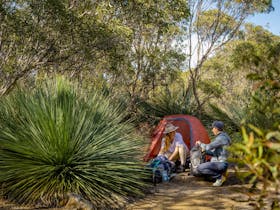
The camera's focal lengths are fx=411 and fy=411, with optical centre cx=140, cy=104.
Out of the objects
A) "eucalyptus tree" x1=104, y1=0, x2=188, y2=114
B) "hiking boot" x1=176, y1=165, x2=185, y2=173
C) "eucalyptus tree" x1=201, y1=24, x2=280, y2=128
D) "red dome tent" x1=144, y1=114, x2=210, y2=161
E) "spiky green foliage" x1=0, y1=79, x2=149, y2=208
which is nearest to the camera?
"spiky green foliage" x1=0, y1=79, x2=149, y2=208

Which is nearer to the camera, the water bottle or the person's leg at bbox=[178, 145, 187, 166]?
the water bottle

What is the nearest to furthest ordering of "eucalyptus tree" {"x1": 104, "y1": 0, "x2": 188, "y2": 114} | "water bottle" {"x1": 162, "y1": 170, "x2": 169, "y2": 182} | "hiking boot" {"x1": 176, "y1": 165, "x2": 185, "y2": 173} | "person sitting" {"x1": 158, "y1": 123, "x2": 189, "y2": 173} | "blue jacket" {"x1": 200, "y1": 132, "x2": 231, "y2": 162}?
"blue jacket" {"x1": 200, "y1": 132, "x2": 231, "y2": 162}
"water bottle" {"x1": 162, "y1": 170, "x2": 169, "y2": 182}
"person sitting" {"x1": 158, "y1": 123, "x2": 189, "y2": 173}
"hiking boot" {"x1": 176, "y1": 165, "x2": 185, "y2": 173}
"eucalyptus tree" {"x1": 104, "y1": 0, "x2": 188, "y2": 114}

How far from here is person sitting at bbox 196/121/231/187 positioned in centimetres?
693

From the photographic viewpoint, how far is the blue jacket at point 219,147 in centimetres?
691

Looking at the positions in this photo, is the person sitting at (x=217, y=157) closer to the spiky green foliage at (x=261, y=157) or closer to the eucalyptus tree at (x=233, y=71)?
the eucalyptus tree at (x=233, y=71)

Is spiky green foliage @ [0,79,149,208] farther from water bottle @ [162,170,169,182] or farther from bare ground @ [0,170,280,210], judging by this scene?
water bottle @ [162,170,169,182]

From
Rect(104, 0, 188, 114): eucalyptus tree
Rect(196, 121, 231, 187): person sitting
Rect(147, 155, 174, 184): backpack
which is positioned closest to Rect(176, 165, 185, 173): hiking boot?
Rect(147, 155, 174, 184): backpack

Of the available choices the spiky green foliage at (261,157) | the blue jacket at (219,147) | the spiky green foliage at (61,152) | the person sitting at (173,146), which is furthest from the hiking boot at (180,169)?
the spiky green foliage at (261,157)

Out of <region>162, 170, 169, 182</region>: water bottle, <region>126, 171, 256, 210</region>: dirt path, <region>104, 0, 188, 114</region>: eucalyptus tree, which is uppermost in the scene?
<region>104, 0, 188, 114</region>: eucalyptus tree

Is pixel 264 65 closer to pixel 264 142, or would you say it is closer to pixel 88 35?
pixel 264 142

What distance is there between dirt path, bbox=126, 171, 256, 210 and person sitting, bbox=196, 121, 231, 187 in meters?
0.21

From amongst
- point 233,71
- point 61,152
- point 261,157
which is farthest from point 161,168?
point 233,71

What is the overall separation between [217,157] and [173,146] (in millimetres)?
1059

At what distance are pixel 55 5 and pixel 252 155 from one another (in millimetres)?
9717
